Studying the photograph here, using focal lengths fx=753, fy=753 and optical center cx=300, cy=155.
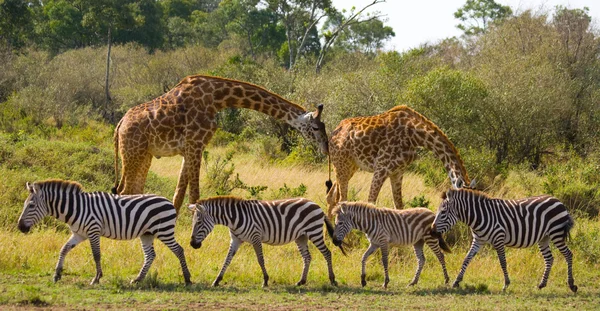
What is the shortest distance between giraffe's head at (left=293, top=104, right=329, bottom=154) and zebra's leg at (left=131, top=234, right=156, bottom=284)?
151 inches

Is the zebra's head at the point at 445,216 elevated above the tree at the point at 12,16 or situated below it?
below

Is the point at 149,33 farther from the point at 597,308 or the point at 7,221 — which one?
the point at 597,308

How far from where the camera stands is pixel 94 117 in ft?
97.1

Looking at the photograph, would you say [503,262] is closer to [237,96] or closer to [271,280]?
[271,280]

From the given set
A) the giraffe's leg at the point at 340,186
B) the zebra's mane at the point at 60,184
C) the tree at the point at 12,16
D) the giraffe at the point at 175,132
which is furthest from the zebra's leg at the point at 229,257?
the tree at the point at 12,16

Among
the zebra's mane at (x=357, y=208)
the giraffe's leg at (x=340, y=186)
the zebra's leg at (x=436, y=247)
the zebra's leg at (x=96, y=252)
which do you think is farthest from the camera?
the giraffe's leg at (x=340, y=186)

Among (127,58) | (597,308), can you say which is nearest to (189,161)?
(597,308)

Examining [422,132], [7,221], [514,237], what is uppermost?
[422,132]

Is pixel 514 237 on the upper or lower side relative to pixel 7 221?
upper

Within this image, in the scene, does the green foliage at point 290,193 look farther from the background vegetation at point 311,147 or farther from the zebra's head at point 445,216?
the zebra's head at point 445,216

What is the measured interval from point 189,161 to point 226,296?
3407mm

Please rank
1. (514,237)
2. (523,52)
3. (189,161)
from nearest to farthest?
(514,237) < (189,161) < (523,52)

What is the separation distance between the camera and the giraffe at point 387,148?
11.9 metres

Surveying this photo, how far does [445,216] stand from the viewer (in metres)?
9.45
